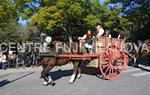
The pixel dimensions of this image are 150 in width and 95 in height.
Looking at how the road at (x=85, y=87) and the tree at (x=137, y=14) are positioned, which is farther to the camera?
the tree at (x=137, y=14)

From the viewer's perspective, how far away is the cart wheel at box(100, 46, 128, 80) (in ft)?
54.3

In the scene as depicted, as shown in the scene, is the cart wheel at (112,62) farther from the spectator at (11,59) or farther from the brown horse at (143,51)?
the spectator at (11,59)

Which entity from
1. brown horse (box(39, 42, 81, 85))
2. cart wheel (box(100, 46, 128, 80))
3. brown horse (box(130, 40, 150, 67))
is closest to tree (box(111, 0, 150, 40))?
brown horse (box(130, 40, 150, 67))

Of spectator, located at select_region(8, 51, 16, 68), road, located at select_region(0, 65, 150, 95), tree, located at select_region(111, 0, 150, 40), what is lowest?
road, located at select_region(0, 65, 150, 95)

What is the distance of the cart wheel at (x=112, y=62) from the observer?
16547mm

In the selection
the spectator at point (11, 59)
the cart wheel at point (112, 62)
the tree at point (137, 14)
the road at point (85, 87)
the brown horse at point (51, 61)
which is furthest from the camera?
the tree at point (137, 14)

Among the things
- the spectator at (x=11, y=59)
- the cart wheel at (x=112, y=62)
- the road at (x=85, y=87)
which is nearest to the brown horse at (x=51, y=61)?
the road at (x=85, y=87)

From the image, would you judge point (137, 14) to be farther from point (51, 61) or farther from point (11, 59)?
point (51, 61)

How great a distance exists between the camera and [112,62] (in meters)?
16.9

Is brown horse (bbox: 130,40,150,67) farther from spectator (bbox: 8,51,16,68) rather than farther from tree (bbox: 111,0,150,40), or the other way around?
tree (bbox: 111,0,150,40)

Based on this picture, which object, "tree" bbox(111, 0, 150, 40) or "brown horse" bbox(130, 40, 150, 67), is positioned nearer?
"brown horse" bbox(130, 40, 150, 67)

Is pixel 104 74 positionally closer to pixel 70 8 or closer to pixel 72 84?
pixel 72 84

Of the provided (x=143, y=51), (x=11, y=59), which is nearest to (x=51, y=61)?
(x=143, y=51)

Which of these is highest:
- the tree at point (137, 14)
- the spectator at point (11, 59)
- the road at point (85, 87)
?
the tree at point (137, 14)
